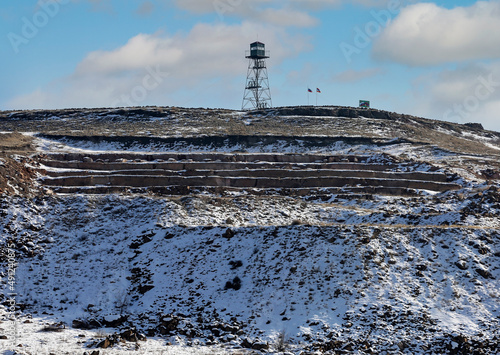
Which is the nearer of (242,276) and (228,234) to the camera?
(242,276)

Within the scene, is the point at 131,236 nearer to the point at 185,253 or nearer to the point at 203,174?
the point at 185,253

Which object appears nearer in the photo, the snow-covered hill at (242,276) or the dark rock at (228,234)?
the snow-covered hill at (242,276)

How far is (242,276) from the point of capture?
29.6 metres

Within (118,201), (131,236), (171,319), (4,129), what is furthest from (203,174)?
(4,129)

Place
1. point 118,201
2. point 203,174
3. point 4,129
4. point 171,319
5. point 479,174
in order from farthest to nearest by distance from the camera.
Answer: point 4,129 < point 479,174 < point 203,174 < point 118,201 < point 171,319

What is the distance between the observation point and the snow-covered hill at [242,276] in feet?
81.0

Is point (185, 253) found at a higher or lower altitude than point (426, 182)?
lower

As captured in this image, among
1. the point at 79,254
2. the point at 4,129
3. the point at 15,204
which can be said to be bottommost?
the point at 79,254

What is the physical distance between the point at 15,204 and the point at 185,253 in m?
11.2

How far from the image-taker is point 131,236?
34188 millimetres

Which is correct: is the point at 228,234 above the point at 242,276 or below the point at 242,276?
above

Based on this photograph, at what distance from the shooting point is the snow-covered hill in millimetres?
24703

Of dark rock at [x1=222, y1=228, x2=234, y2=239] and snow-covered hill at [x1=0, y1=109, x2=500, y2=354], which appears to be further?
dark rock at [x1=222, y1=228, x2=234, y2=239]

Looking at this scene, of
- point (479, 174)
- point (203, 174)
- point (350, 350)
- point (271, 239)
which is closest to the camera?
point (350, 350)
